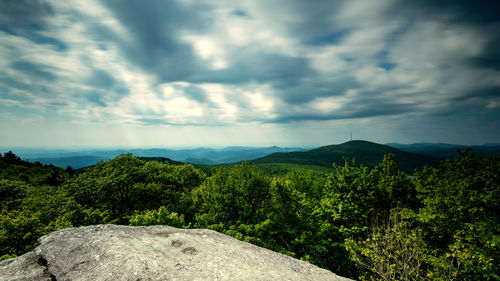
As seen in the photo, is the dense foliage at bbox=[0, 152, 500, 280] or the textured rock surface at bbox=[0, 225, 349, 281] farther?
the dense foliage at bbox=[0, 152, 500, 280]

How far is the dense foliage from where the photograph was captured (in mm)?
17547

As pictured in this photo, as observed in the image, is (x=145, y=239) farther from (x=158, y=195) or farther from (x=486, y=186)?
(x=486, y=186)

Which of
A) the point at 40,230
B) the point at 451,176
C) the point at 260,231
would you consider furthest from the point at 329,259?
the point at 40,230

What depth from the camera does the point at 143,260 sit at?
798cm

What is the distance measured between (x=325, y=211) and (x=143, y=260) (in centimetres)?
2070

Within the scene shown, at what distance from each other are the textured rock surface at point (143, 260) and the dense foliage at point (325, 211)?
908 cm

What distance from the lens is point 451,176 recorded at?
75.3 feet

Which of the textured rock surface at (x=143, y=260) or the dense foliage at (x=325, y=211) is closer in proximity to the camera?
the textured rock surface at (x=143, y=260)

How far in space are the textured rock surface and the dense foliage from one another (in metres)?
9.08

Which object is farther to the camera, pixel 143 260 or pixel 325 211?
pixel 325 211

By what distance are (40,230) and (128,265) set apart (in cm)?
1902

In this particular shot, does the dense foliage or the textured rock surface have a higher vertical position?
the textured rock surface

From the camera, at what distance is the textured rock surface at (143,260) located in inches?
293

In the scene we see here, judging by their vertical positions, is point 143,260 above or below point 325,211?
above
